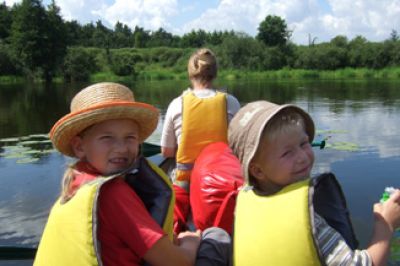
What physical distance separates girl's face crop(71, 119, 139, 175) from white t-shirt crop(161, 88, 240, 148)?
1.75 metres

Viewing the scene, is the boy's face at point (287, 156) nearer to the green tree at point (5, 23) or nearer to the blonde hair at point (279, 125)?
the blonde hair at point (279, 125)

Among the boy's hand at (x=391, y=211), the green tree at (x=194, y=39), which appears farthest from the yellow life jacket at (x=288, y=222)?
the green tree at (x=194, y=39)

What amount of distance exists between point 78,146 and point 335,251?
0.98m

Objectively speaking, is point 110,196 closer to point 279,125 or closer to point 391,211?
point 279,125

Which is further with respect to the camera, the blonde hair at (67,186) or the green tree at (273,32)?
the green tree at (273,32)

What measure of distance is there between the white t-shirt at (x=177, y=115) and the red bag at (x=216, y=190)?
76 centimetres

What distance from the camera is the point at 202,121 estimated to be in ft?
11.1

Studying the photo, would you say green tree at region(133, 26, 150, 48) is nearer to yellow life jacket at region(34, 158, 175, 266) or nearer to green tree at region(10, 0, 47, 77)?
green tree at region(10, 0, 47, 77)

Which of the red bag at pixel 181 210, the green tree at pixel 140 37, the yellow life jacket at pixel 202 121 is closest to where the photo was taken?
the red bag at pixel 181 210

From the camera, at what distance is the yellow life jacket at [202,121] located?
3.39m

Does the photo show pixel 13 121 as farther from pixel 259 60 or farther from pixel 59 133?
pixel 259 60

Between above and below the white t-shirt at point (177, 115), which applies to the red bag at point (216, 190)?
below

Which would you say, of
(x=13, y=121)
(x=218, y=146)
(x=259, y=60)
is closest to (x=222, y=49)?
(x=259, y=60)

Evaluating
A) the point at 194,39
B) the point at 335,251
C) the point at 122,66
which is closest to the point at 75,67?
the point at 122,66
